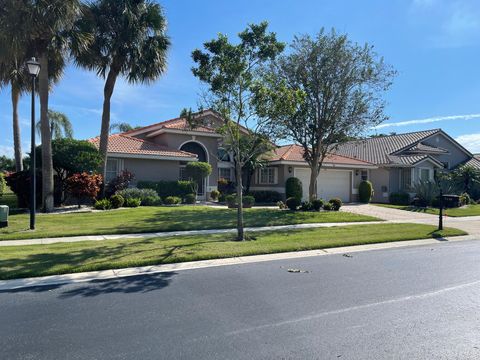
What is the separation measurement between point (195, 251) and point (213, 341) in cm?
544

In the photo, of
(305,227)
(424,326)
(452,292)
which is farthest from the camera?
(305,227)

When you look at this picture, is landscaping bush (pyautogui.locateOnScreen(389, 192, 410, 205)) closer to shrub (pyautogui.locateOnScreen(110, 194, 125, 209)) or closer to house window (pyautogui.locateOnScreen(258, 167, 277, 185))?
house window (pyautogui.locateOnScreen(258, 167, 277, 185))

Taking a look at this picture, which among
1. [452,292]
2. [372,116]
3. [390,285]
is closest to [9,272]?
[390,285]

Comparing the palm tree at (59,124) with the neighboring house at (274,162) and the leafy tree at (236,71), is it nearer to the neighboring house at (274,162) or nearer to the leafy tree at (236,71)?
the neighboring house at (274,162)

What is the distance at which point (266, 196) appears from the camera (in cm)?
2720

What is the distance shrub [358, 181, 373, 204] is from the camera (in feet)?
97.7

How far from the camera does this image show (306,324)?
5227mm

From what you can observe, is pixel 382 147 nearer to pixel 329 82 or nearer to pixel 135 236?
pixel 329 82

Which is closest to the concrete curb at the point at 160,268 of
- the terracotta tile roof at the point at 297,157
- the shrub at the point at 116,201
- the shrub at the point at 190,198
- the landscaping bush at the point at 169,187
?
the shrub at the point at 116,201

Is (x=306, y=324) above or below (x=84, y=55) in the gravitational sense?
below

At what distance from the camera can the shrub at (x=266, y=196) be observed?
27.0 metres

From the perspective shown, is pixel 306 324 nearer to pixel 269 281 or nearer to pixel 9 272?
pixel 269 281

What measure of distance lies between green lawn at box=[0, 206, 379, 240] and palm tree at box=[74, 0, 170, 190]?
538 centimetres

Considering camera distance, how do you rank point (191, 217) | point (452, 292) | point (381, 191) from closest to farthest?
point (452, 292), point (191, 217), point (381, 191)
